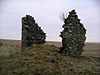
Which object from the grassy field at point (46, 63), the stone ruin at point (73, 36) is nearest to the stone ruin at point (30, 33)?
the grassy field at point (46, 63)

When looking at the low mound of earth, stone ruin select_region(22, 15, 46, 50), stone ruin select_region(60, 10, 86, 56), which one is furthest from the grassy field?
stone ruin select_region(22, 15, 46, 50)

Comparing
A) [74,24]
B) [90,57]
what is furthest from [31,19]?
[90,57]

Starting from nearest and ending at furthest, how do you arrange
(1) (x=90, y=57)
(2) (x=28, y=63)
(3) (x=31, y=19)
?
(2) (x=28, y=63)
(1) (x=90, y=57)
(3) (x=31, y=19)

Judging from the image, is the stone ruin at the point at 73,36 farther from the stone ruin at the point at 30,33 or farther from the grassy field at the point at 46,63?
the stone ruin at the point at 30,33

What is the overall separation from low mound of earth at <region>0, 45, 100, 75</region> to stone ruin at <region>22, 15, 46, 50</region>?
2.01m

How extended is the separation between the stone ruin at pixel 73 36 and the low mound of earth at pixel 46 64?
0.61 m

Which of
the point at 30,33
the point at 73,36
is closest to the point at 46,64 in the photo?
the point at 73,36

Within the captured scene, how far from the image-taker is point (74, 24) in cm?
1723

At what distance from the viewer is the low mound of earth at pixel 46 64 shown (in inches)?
543

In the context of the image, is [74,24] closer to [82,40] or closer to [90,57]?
[82,40]

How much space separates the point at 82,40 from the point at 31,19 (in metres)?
3.56

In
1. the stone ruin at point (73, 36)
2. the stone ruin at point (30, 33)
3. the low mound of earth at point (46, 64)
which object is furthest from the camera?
the stone ruin at point (30, 33)

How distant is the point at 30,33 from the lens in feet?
62.8

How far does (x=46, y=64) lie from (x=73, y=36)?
3137mm
